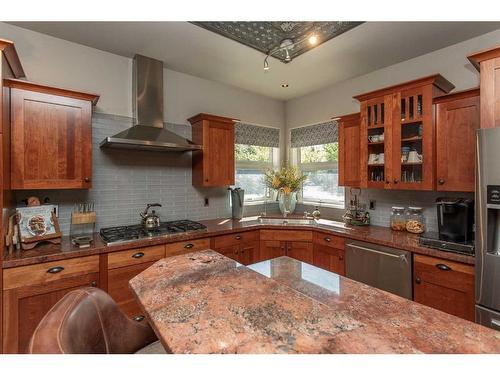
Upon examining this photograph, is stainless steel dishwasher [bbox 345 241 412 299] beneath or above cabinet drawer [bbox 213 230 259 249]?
beneath

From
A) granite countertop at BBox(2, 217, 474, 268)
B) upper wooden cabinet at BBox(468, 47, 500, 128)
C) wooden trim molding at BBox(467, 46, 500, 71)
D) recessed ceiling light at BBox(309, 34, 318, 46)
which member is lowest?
granite countertop at BBox(2, 217, 474, 268)

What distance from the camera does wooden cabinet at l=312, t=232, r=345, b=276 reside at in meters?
2.68

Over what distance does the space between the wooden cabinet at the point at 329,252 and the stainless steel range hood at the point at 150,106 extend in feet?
5.69

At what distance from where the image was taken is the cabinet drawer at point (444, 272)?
71.8 inches

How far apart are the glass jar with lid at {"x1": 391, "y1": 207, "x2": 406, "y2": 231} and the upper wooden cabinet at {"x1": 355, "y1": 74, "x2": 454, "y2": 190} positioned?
1.34ft

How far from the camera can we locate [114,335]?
39.9 inches

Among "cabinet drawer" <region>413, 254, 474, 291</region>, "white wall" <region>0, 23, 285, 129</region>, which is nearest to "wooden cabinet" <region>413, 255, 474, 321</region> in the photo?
"cabinet drawer" <region>413, 254, 474, 291</region>

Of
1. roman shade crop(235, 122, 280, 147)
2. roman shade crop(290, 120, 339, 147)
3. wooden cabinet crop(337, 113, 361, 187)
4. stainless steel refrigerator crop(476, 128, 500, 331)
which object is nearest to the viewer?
stainless steel refrigerator crop(476, 128, 500, 331)

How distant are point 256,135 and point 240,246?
5.93 ft

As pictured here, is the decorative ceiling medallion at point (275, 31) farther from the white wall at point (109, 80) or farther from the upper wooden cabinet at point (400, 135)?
the white wall at point (109, 80)

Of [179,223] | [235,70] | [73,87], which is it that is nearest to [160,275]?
[179,223]

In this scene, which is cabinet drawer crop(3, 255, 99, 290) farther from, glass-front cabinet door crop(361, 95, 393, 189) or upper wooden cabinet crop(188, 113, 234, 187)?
glass-front cabinet door crop(361, 95, 393, 189)

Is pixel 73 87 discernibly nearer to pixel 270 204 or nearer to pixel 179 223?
pixel 179 223
